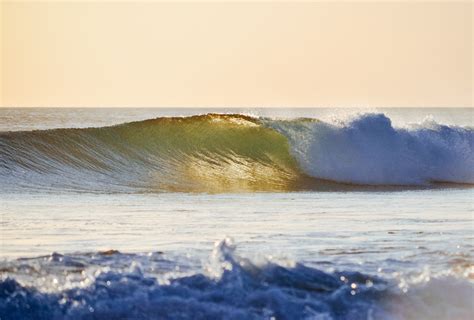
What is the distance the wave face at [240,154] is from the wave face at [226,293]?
8.00 m

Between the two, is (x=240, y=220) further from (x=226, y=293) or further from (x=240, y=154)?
(x=240, y=154)

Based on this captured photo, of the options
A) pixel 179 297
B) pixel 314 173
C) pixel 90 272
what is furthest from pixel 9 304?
pixel 314 173

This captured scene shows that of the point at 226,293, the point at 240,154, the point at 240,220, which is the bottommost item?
the point at 226,293

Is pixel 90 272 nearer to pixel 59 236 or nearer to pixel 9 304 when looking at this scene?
pixel 9 304

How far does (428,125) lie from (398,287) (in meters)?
13.9

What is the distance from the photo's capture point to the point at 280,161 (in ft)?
62.1

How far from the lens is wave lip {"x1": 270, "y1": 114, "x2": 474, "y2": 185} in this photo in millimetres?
18469

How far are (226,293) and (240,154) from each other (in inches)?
478

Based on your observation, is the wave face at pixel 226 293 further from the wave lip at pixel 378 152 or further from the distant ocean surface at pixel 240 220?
the wave lip at pixel 378 152

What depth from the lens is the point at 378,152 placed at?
63.6ft

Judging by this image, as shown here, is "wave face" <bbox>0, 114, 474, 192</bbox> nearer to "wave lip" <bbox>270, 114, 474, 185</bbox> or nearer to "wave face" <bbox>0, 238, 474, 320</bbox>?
"wave lip" <bbox>270, 114, 474, 185</bbox>

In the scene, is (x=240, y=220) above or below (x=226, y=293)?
above

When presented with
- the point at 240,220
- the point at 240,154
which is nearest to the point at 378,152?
the point at 240,154

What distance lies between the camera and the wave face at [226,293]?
7137mm
